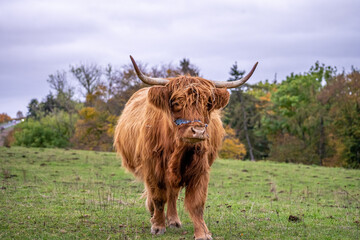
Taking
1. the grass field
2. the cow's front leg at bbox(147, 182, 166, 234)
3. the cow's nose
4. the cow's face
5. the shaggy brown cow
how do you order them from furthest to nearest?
the cow's front leg at bbox(147, 182, 166, 234)
the grass field
the shaggy brown cow
the cow's face
the cow's nose

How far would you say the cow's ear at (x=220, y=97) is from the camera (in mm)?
5609

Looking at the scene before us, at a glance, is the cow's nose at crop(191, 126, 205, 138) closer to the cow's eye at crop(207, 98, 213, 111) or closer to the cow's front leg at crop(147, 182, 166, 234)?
the cow's eye at crop(207, 98, 213, 111)

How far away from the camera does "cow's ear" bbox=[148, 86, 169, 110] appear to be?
215 inches

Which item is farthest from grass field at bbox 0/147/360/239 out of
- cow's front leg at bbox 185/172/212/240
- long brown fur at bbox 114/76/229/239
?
long brown fur at bbox 114/76/229/239

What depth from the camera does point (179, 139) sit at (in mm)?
5379

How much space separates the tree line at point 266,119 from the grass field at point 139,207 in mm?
15653

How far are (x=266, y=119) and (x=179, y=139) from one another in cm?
4368

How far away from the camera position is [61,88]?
154ft

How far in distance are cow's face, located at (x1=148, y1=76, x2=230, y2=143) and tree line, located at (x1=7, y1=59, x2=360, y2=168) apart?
76.4 ft

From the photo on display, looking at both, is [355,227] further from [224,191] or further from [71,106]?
[71,106]

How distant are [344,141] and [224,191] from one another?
26.1 metres

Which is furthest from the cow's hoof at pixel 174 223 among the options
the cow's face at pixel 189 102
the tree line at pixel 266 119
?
the tree line at pixel 266 119

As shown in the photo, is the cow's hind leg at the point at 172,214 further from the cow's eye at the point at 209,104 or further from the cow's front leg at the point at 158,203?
the cow's eye at the point at 209,104

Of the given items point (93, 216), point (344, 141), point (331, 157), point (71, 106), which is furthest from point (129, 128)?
point (71, 106)
